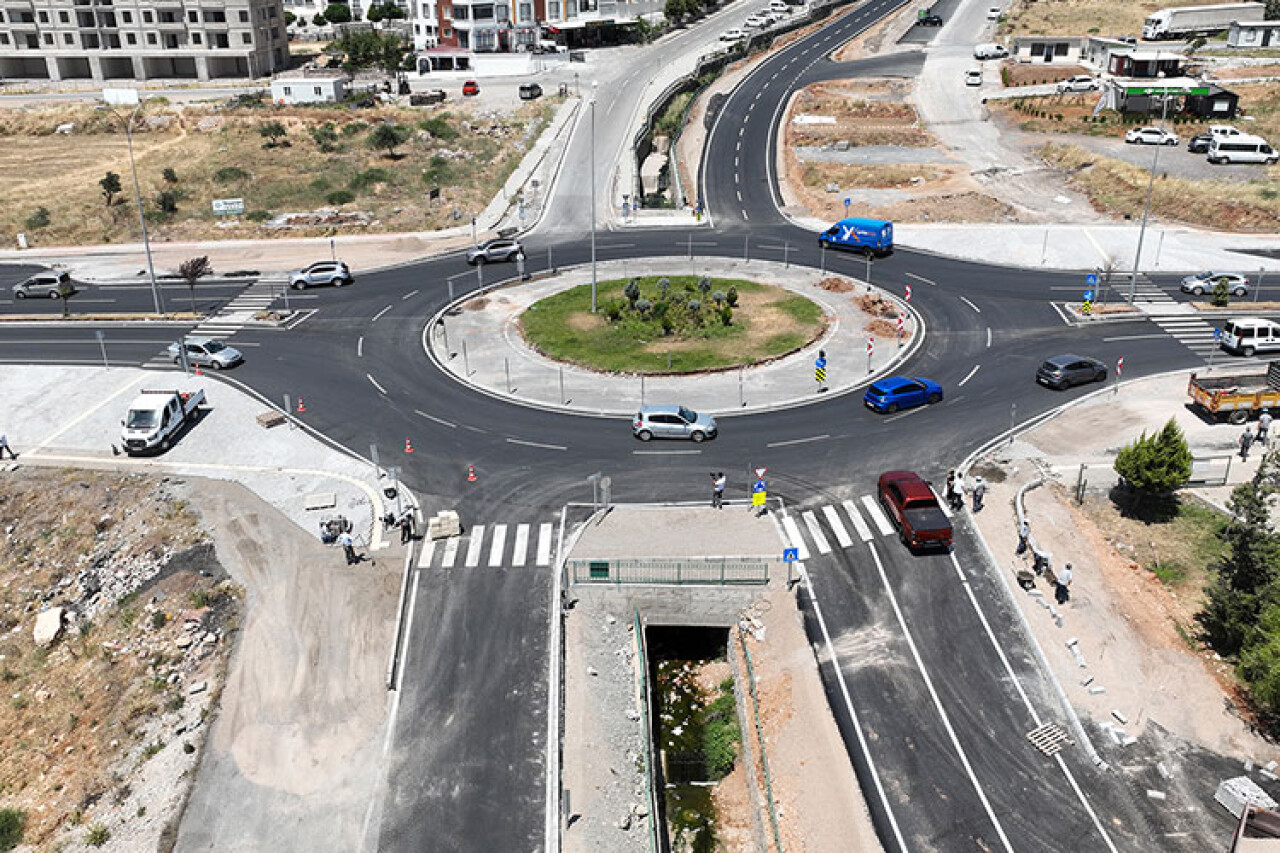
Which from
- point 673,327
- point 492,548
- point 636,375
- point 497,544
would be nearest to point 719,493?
point 497,544

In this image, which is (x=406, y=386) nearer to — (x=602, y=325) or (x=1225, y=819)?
(x=602, y=325)

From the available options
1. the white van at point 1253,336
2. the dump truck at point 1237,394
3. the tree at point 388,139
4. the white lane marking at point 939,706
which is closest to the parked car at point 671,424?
the white lane marking at point 939,706

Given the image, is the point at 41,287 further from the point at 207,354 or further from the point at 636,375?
the point at 636,375

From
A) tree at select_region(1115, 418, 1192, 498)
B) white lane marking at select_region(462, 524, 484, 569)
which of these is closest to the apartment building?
white lane marking at select_region(462, 524, 484, 569)

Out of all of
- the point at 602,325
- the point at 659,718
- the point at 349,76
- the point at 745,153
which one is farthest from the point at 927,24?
the point at 659,718

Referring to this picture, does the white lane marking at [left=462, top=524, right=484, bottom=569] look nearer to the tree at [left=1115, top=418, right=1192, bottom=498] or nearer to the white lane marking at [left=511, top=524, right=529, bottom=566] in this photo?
the white lane marking at [left=511, top=524, right=529, bottom=566]
